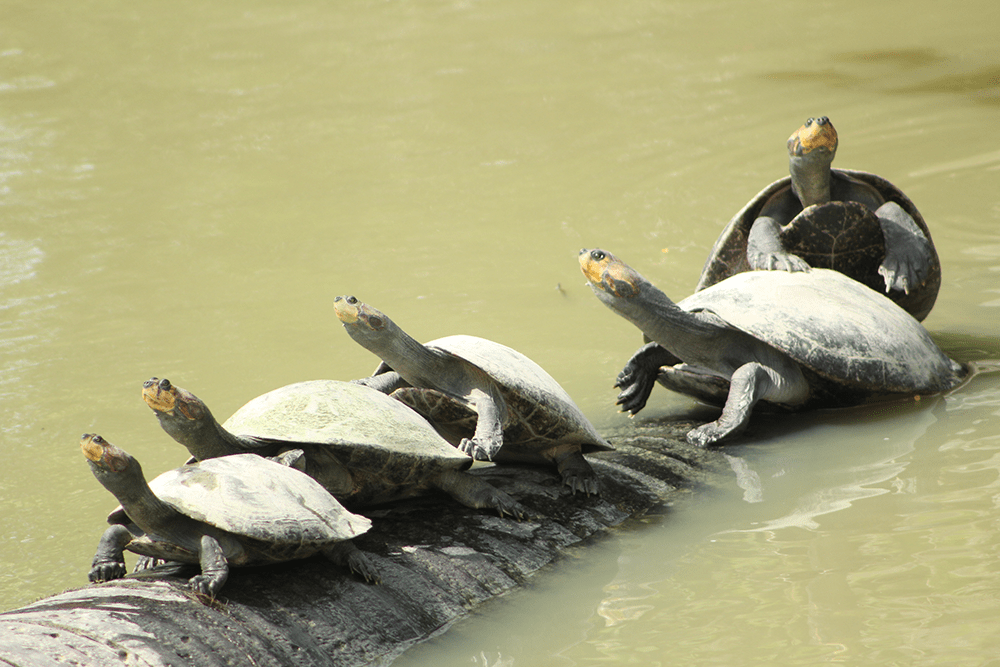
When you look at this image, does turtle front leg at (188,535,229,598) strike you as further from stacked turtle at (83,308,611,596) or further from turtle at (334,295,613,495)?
turtle at (334,295,613,495)

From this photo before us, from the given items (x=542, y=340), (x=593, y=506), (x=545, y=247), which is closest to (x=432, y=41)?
(x=545, y=247)

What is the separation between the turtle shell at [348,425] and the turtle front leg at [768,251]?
8.92 ft

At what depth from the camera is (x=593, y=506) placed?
3768mm

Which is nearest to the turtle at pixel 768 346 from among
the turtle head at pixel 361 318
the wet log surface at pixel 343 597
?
the wet log surface at pixel 343 597

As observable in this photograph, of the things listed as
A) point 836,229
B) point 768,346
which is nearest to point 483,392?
point 768,346

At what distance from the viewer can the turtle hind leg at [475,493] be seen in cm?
352

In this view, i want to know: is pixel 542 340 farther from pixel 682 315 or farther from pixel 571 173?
pixel 571 173

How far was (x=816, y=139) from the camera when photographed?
5441 mm

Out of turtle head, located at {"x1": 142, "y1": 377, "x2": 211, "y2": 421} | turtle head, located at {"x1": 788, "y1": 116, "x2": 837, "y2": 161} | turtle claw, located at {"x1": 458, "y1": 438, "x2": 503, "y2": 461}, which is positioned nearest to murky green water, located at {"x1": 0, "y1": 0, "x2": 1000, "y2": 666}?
turtle claw, located at {"x1": 458, "y1": 438, "x2": 503, "y2": 461}

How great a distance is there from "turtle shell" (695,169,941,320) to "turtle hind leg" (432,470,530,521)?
281 cm

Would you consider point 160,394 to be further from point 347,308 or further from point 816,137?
point 816,137

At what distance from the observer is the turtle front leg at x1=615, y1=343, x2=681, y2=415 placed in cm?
500

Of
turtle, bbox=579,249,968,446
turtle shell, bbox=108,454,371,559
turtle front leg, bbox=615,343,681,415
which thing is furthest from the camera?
turtle front leg, bbox=615,343,681,415

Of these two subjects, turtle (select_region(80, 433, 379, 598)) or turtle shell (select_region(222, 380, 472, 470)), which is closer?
turtle (select_region(80, 433, 379, 598))
